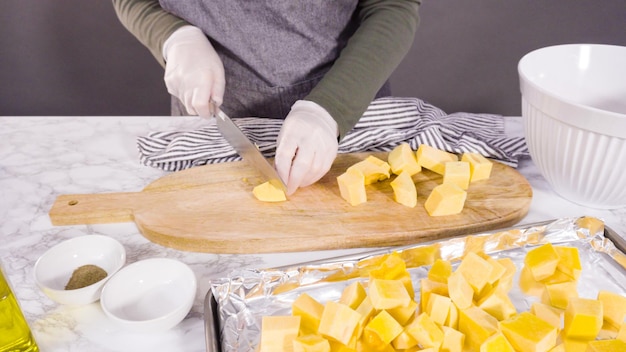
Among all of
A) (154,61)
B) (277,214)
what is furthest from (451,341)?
(154,61)

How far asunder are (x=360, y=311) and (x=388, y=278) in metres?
0.09

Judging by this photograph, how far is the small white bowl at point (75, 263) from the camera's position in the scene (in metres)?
0.91

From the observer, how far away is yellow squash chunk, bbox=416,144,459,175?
4.29ft

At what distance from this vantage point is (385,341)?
0.81 meters

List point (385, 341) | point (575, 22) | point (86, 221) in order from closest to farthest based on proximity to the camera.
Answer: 1. point (385, 341)
2. point (86, 221)
3. point (575, 22)

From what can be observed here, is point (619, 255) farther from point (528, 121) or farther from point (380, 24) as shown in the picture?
point (380, 24)

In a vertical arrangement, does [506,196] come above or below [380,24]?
below

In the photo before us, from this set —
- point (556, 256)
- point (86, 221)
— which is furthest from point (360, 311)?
point (86, 221)

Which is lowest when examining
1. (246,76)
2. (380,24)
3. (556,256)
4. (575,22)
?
(575,22)

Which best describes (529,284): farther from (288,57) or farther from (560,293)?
(288,57)

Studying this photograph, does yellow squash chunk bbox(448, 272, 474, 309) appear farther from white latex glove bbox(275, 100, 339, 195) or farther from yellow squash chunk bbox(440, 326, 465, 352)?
white latex glove bbox(275, 100, 339, 195)

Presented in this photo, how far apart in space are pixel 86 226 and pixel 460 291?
833 mm

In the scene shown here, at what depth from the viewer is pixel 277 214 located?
1.18m

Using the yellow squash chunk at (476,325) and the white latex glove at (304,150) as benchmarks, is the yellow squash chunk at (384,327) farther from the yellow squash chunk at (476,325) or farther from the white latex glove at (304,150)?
the white latex glove at (304,150)
